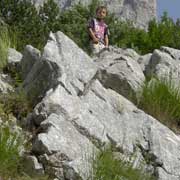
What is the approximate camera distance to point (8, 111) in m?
7.91

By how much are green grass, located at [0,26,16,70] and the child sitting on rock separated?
1.44 metres

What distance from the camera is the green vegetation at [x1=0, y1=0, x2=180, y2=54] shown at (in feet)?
69.6

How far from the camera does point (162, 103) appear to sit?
8578 millimetres

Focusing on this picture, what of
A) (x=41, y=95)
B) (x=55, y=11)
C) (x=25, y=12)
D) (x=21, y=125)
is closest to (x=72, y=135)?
(x=21, y=125)

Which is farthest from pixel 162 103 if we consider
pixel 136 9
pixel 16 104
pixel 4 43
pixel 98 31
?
pixel 136 9

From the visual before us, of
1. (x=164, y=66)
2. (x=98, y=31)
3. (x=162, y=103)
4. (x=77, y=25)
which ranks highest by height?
(x=98, y=31)

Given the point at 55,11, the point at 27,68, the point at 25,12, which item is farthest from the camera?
the point at 55,11

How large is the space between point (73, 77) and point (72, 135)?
1.62 metres

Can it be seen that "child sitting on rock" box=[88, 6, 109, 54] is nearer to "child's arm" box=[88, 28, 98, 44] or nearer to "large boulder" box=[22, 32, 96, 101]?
"child's arm" box=[88, 28, 98, 44]

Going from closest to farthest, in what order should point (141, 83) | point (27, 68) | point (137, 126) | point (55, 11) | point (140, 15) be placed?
point (137, 126), point (141, 83), point (27, 68), point (55, 11), point (140, 15)

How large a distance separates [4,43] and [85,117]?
3609 millimetres

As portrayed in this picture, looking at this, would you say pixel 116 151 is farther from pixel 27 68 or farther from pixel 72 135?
pixel 27 68

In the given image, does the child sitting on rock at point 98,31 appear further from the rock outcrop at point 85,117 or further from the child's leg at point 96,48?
the rock outcrop at point 85,117

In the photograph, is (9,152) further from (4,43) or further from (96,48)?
(96,48)
